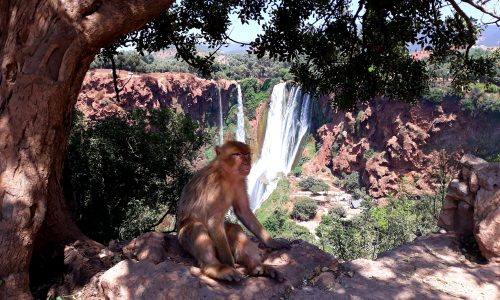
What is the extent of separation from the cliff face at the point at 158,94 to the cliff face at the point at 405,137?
15932 millimetres

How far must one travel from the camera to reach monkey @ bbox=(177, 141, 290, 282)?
332cm

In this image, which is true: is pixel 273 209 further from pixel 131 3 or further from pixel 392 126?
pixel 131 3

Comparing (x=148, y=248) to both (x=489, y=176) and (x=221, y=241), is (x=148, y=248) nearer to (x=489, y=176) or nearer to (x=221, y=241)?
(x=221, y=241)

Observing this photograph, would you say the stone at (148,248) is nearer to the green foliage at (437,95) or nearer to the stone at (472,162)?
the stone at (472,162)

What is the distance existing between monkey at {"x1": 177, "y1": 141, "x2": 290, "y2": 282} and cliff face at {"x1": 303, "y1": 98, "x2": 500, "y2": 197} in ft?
110

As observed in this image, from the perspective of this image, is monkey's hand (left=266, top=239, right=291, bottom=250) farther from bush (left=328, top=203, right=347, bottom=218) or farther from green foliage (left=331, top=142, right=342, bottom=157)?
green foliage (left=331, top=142, right=342, bottom=157)

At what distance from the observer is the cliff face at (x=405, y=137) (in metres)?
36.9

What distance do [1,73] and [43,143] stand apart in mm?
607

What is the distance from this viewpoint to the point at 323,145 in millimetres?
47750

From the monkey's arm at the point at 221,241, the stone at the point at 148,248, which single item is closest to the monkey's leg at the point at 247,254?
the monkey's arm at the point at 221,241

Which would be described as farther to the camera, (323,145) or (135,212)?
(323,145)

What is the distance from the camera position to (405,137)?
38188 millimetres

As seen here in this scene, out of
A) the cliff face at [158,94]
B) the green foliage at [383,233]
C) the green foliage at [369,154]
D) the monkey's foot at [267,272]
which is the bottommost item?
the green foliage at [383,233]

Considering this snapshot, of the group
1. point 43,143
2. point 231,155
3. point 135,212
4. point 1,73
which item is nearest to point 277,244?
point 231,155
